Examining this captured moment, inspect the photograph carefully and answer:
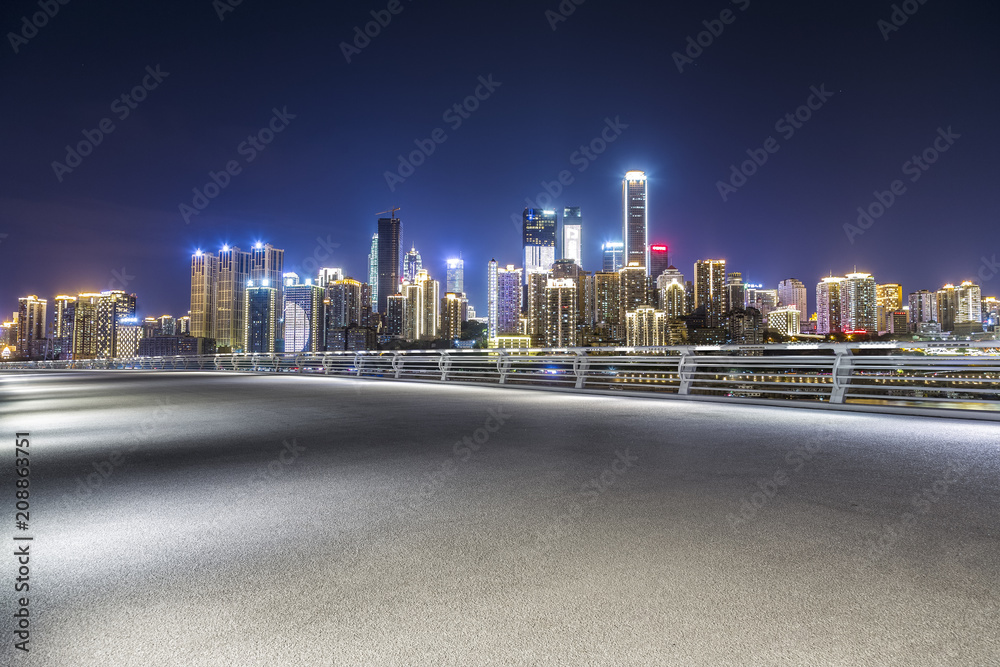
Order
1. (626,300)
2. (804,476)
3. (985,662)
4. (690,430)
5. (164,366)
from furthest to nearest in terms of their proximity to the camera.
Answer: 1. (626,300)
2. (164,366)
3. (690,430)
4. (804,476)
5. (985,662)

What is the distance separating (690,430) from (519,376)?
10.9 meters

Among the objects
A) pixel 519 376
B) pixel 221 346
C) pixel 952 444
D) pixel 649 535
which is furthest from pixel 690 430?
pixel 221 346

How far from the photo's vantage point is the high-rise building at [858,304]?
496ft

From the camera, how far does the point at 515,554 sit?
3.20 meters

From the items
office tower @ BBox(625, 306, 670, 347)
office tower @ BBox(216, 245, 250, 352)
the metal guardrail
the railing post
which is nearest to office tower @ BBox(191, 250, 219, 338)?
office tower @ BBox(216, 245, 250, 352)

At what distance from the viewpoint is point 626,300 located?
7815 inches

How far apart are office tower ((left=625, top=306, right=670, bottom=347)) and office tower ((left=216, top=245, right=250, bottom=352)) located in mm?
109259

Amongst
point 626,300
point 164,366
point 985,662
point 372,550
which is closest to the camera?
point 985,662

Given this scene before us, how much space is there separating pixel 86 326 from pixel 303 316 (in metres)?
56.9

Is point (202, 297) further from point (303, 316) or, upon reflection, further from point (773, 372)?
point (773, 372)

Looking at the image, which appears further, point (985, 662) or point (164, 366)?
point (164, 366)

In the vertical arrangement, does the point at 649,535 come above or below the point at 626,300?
below

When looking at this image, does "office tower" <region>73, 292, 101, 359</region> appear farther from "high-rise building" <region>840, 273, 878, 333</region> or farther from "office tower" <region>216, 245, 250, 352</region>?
"high-rise building" <region>840, 273, 878, 333</region>

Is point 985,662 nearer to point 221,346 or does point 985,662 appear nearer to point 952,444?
point 952,444
